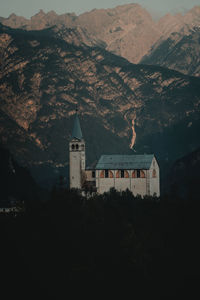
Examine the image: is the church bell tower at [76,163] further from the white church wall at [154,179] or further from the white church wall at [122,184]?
the white church wall at [154,179]

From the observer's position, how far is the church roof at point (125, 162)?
144750 millimetres

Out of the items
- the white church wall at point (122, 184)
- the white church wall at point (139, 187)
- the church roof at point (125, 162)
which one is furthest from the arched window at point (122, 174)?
the white church wall at point (139, 187)

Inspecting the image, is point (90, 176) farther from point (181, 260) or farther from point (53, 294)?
point (53, 294)

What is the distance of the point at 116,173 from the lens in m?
146

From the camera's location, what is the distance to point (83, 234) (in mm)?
126312

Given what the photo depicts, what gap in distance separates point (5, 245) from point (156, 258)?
28880 mm

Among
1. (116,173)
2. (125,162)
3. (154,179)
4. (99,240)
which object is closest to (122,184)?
(116,173)

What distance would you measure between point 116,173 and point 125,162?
10.3 ft

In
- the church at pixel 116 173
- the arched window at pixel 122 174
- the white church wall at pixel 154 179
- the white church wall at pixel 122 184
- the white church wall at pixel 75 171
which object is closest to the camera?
the church at pixel 116 173

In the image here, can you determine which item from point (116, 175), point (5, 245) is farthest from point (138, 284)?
point (116, 175)

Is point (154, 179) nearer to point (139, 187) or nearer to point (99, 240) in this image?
point (139, 187)

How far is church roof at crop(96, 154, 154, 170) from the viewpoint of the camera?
145 m

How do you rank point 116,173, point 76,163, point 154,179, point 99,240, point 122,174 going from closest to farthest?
1. point 99,240
2. point 122,174
3. point 116,173
4. point 154,179
5. point 76,163

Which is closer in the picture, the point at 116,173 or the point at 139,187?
the point at 139,187
